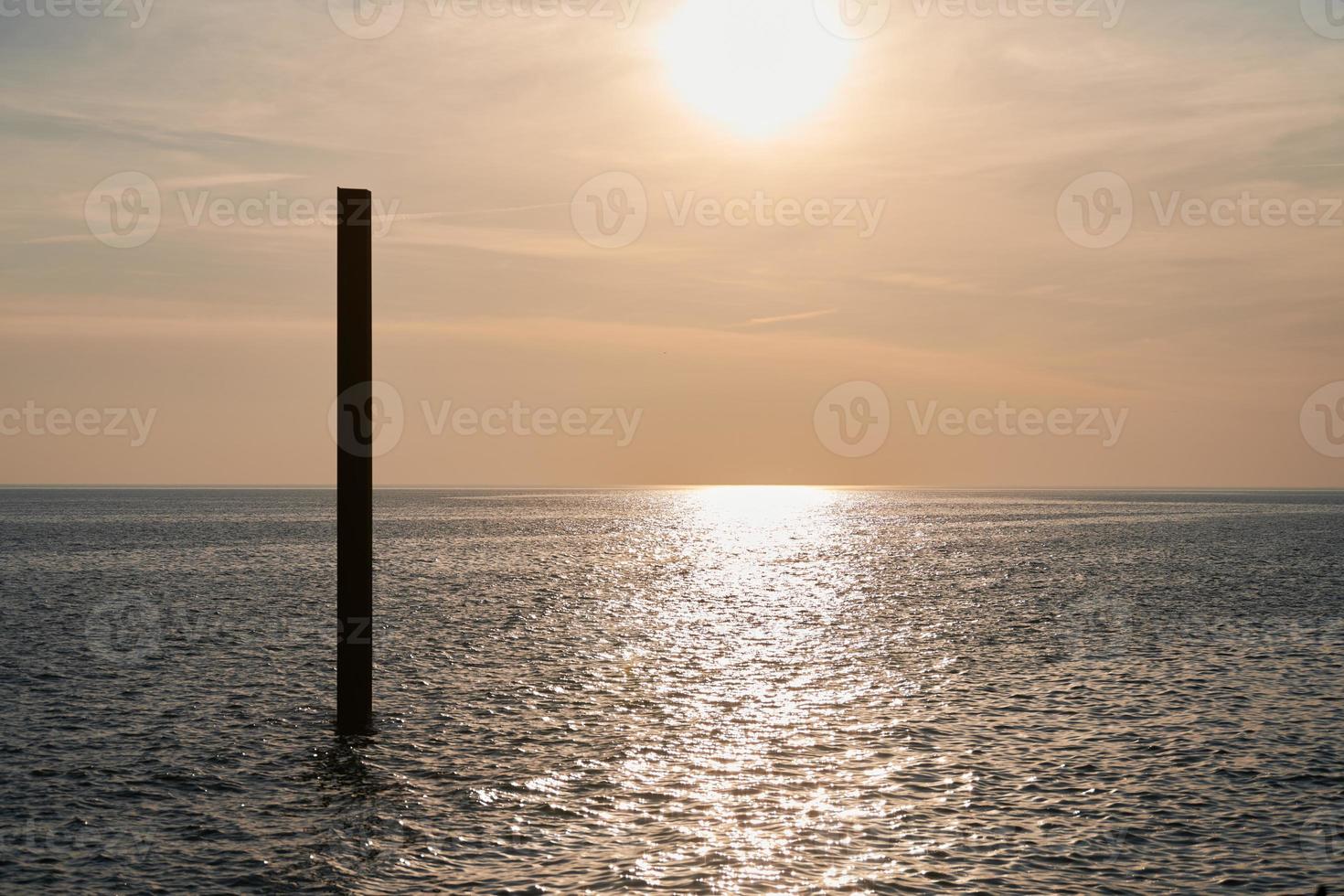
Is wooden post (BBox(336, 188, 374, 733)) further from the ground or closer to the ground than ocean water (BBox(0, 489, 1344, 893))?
further from the ground

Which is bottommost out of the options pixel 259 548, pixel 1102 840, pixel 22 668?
pixel 1102 840

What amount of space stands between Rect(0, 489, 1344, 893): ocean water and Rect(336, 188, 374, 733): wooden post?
3.46m

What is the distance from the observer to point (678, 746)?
83.7 ft

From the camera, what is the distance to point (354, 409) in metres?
25.7

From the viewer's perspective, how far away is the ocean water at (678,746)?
701 inches

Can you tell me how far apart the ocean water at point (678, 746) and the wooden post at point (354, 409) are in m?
3.46

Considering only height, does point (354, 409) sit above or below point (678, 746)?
above

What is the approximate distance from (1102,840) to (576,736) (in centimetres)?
1221

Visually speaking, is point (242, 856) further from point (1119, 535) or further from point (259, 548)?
point (1119, 535)

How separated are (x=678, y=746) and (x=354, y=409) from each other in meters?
10.7

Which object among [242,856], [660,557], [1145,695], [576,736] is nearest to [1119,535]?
[660,557]

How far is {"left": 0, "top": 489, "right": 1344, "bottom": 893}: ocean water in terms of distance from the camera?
1781 centimetres

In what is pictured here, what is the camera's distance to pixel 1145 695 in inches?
1288

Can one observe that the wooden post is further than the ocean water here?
Yes
